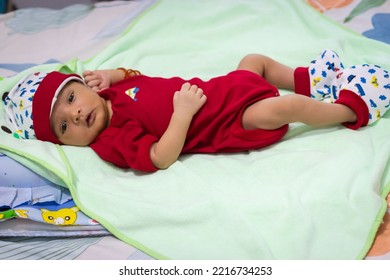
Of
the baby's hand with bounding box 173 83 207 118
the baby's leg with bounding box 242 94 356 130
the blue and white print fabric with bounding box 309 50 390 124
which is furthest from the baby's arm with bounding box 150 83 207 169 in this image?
the blue and white print fabric with bounding box 309 50 390 124

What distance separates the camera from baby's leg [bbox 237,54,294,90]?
144cm

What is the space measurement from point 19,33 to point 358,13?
1.45 metres

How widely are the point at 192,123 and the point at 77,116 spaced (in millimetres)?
322

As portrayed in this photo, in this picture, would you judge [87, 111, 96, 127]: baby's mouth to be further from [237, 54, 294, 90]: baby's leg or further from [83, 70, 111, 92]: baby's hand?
[237, 54, 294, 90]: baby's leg

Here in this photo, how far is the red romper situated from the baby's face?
0.03 metres

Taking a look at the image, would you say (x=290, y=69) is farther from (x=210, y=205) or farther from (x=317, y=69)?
(x=210, y=205)

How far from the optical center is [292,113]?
3.87 feet

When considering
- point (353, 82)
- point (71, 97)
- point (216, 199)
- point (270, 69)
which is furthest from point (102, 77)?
point (353, 82)

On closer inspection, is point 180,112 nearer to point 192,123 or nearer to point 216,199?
point 192,123

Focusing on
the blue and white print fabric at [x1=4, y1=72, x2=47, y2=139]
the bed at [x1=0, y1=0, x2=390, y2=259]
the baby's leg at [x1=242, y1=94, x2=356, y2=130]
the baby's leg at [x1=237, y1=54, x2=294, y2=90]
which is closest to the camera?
the bed at [x1=0, y1=0, x2=390, y2=259]

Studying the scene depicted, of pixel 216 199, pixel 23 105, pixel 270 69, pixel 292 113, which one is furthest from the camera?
pixel 270 69

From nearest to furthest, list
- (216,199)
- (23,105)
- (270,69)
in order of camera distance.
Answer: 1. (216,199)
2. (23,105)
3. (270,69)

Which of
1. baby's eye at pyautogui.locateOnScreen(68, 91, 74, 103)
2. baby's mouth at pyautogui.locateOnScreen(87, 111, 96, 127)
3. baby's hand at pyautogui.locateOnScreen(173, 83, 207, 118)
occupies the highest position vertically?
baby's hand at pyautogui.locateOnScreen(173, 83, 207, 118)
